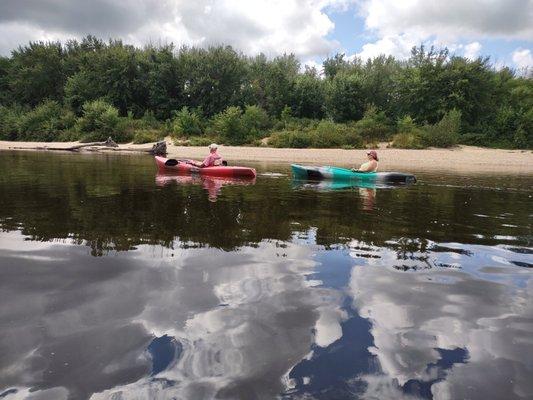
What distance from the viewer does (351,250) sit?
5.10 m

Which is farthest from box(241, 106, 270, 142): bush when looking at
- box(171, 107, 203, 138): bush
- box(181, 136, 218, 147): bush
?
box(171, 107, 203, 138): bush

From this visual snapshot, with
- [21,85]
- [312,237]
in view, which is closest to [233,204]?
[312,237]

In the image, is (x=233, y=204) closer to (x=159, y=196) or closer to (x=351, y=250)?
(x=159, y=196)

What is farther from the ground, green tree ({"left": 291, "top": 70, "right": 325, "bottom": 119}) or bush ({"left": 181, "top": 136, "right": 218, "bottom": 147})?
green tree ({"left": 291, "top": 70, "right": 325, "bottom": 119})

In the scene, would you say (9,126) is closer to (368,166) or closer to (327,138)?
(327,138)

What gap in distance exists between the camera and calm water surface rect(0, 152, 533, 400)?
94.7 inches

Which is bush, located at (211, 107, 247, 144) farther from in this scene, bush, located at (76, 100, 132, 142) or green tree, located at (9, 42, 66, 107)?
green tree, located at (9, 42, 66, 107)

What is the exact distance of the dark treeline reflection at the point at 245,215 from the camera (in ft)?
18.4

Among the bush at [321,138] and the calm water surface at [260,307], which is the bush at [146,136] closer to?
the bush at [321,138]

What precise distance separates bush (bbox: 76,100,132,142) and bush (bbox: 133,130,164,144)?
105 centimetres

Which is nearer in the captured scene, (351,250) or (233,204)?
(351,250)

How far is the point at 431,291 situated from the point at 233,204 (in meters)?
5.07

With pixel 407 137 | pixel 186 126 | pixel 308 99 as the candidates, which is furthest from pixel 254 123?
pixel 407 137

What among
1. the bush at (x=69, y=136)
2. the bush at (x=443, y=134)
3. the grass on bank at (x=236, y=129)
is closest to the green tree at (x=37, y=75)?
the grass on bank at (x=236, y=129)
